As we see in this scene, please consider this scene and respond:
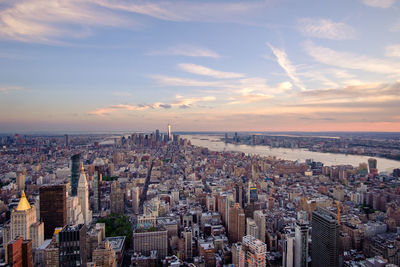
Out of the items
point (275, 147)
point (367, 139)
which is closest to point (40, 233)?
point (367, 139)

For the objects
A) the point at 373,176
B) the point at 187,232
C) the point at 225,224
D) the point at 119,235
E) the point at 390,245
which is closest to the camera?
the point at 390,245

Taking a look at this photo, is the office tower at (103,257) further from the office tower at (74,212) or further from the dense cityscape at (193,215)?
the office tower at (74,212)

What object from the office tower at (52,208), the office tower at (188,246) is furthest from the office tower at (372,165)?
the office tower at (52,208)

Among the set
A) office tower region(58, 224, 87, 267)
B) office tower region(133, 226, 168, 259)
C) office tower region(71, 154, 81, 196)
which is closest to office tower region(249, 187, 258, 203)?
Result: office tower region(133, 226, 168, 259)

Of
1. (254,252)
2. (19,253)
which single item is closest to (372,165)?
(254,252)

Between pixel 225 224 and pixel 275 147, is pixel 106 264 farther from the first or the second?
pixel 275 147

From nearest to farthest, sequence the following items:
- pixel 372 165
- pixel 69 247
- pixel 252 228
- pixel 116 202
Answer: pixel 69 247
pixel 252 228
pixel 116 202
pixel 372 165

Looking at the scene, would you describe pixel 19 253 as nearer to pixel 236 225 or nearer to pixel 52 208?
pixel 52 208
